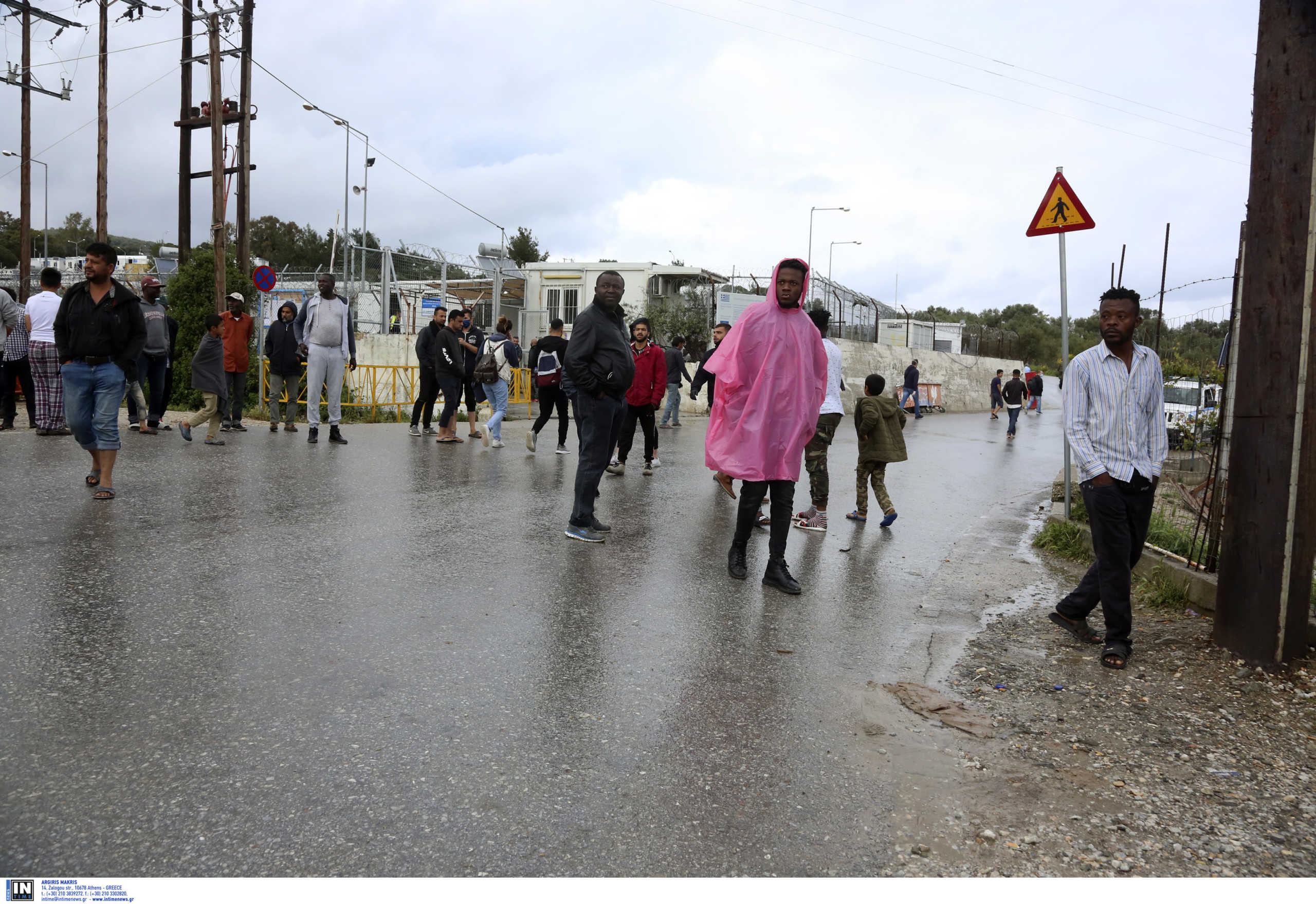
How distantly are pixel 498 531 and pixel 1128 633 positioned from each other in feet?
13.7

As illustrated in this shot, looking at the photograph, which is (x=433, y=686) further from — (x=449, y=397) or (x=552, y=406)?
(x=449, y=397)

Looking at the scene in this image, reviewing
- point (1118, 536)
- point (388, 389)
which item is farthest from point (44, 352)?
point (388, 389)

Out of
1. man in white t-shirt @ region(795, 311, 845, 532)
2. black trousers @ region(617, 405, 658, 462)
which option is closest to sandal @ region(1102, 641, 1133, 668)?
man in white t-shirt @ region(795, 311, 845, 532)

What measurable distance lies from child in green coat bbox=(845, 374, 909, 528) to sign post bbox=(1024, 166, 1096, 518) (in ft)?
4.71

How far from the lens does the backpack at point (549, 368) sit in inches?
465

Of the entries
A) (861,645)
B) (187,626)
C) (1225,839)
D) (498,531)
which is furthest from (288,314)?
(1225,839)

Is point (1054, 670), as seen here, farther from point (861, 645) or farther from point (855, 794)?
point (855, 794)

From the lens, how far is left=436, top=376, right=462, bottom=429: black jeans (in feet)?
44.1

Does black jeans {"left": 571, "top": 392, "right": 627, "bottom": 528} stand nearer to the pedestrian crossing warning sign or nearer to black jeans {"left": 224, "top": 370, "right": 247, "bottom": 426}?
the pedestrian crossing warning sign

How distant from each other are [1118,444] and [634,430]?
6.67 meters

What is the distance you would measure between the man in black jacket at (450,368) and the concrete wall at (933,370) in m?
→ 22.8

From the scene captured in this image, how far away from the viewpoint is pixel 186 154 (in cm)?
2584

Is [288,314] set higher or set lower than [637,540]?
higher

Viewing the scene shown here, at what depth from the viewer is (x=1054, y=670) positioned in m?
4.53
